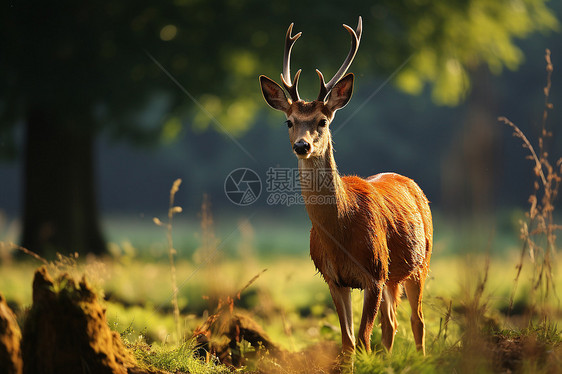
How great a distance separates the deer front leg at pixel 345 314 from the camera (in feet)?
14.6

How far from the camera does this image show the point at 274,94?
17.0ft

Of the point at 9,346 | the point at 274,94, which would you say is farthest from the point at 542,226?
the point at 9,346

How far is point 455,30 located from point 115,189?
29466mm

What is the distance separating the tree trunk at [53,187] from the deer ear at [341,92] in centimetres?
786

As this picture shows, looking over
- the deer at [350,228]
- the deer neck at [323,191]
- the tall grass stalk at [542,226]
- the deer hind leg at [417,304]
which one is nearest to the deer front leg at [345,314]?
the deer at [350,228]

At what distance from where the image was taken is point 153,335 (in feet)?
21.1

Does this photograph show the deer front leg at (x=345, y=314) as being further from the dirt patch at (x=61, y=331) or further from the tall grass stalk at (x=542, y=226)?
the dirt patch at (x=61, y=331)

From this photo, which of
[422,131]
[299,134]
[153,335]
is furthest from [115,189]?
[299,134]

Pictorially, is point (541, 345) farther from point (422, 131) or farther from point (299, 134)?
point (422, 131)

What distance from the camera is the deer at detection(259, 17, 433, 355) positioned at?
446cm

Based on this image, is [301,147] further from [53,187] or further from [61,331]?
[53,187]

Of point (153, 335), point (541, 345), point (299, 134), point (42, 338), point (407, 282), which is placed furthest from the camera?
point (153, 335)

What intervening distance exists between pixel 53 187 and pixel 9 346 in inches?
353

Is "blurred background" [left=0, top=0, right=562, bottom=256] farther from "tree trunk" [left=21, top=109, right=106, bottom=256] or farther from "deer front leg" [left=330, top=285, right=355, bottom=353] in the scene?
"deer front leg" [left=330, top=285, right=355, bottom=353]
